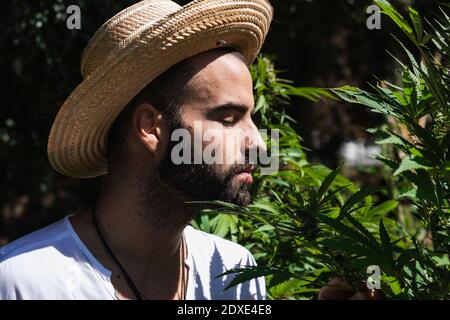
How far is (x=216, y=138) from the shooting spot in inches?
98.0

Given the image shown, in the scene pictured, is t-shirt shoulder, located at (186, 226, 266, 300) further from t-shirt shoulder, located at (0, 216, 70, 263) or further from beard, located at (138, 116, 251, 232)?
t-shirt shoulder, located at (0, 216, 70, 263)

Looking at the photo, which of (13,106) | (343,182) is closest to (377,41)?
(13,106)

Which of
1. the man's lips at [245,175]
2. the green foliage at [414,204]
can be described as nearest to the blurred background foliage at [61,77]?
the man's lips at [245,175]

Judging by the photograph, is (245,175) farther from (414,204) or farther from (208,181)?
(414,204)

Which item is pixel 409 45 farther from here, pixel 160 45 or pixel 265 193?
pixel 160 45

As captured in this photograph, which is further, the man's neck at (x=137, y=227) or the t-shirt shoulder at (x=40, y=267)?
the man's neck at (x=137, y=227)

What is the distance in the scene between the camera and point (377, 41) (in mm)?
9586

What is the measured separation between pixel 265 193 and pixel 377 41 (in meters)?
6.57

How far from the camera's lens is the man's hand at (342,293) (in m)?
2.11

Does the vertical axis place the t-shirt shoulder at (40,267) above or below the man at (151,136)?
below

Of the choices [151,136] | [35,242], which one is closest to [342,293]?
[151,136]

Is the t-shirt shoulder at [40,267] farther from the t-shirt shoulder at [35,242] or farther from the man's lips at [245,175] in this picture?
the man's lips at [245,175]

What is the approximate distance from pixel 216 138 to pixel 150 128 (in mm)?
251

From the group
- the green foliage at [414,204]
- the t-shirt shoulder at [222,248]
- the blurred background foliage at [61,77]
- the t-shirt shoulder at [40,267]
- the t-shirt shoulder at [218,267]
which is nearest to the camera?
the green foliage at [414,204]
